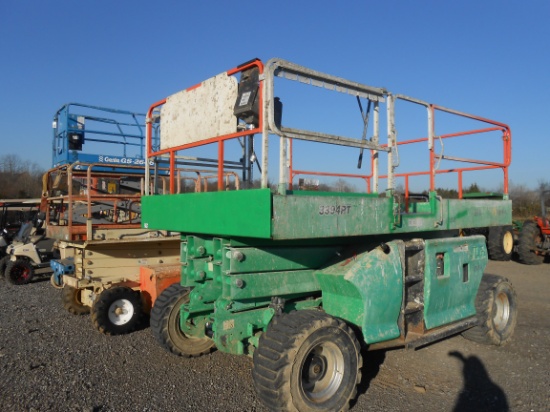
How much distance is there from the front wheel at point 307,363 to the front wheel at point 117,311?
3216 mm

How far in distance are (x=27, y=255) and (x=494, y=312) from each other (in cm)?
1001

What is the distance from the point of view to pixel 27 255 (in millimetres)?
10547

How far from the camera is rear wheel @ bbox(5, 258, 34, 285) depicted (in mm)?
10078

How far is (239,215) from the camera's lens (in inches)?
121

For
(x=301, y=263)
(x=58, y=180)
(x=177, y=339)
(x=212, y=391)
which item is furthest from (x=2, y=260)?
(x=301, y=263)

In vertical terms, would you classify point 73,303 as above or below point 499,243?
below

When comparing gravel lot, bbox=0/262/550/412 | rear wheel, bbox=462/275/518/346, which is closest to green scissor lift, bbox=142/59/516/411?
rear wheel, bbox=462/275/518/346

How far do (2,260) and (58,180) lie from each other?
458 cm

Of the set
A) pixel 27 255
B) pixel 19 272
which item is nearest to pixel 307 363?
pixel 19 272

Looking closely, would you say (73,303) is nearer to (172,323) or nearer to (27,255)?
(172,323)

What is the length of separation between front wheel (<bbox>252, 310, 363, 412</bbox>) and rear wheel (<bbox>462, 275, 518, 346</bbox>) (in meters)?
2.19

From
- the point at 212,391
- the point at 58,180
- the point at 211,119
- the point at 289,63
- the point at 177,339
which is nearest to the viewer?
the point at 289,63

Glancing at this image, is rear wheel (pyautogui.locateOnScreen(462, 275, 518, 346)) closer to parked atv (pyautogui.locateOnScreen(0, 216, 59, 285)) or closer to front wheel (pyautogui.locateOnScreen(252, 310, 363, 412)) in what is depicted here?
front wheel (pyautogui.locateOnScreen(252, 310, 363, 412))

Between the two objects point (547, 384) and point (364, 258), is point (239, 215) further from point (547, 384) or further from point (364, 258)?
point (547, 384)
